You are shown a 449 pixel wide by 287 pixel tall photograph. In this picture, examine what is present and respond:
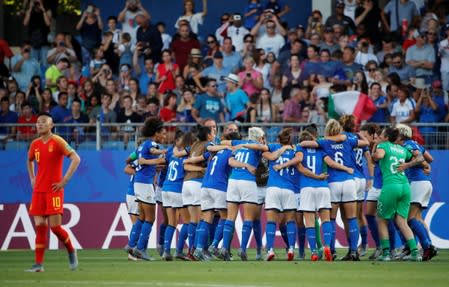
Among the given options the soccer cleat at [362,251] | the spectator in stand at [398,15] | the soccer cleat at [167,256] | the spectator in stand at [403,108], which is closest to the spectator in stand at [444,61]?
the spectator in stand at [398,15]

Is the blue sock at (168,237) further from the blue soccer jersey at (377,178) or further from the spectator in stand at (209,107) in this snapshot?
the spectator in stand at (209,107)

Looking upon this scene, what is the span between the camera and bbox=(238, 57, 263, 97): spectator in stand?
29.2 meters

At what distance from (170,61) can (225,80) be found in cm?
203

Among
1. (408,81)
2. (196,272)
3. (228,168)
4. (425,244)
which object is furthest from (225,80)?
(196,272)

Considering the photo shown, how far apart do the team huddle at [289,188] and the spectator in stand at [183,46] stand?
8776 millimetres

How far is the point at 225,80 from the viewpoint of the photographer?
29.2 m

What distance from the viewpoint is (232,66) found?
99.1 feet

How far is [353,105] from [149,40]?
6.52 meters

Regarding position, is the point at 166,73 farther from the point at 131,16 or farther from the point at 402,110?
the point at 402,110

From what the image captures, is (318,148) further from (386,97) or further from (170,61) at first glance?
(170,61)

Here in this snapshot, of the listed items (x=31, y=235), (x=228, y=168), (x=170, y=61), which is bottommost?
(x=31, y=235)

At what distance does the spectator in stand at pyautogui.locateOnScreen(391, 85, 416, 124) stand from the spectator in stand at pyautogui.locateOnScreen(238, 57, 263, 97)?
3384 millimetres

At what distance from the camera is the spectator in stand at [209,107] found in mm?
28281

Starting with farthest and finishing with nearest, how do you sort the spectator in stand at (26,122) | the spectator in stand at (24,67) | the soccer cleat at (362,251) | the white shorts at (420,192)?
1. the spectator in stand at (24,67)
2. the spectator in stand at (26,122)
3. the soccer cleat at (362,251)
4. the white shorts at (420,192)
